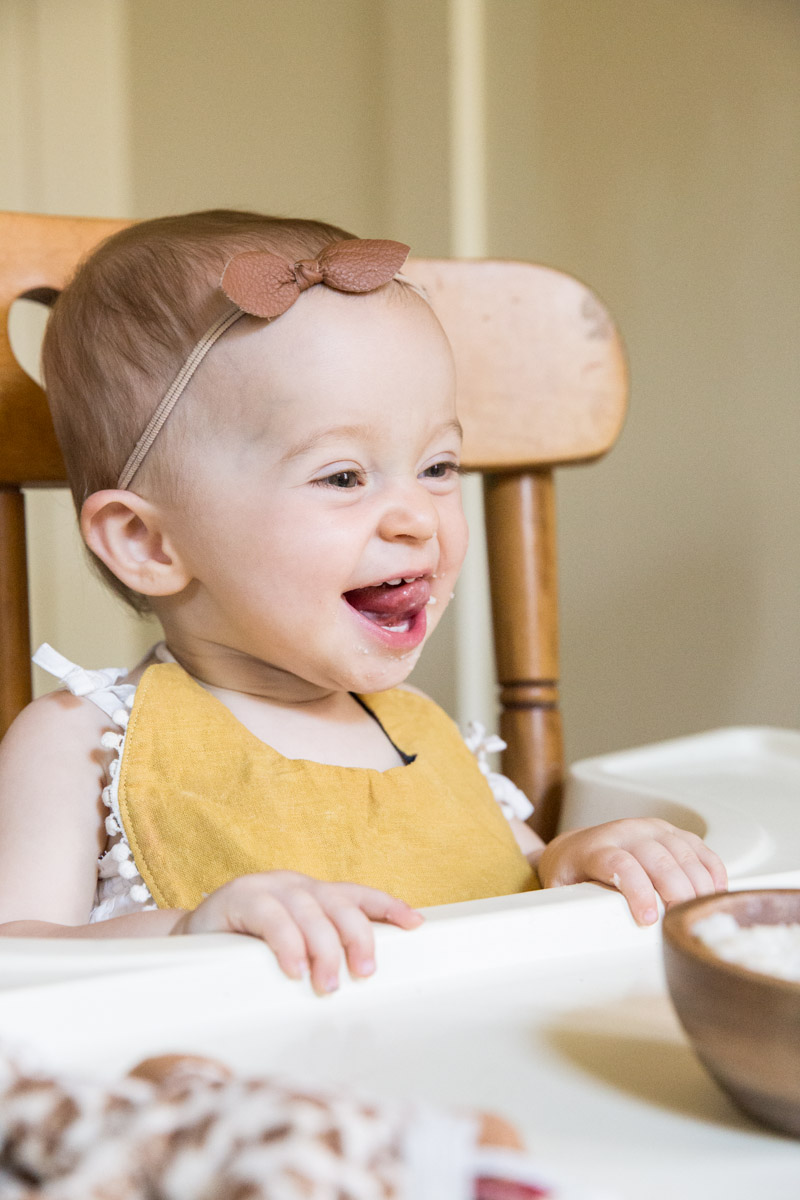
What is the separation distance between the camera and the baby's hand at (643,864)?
1.80 feet

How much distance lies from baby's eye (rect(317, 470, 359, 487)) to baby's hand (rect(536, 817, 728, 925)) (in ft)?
0.81

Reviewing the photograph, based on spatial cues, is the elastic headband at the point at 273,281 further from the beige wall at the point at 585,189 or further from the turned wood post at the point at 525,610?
the beige wall at the point at 585,189

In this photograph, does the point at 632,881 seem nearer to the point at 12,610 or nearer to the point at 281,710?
the point at 281,710

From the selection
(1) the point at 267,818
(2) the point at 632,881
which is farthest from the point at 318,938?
(1) the point at 267,818

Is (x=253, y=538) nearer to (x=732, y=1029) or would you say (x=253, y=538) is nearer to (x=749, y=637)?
(x=732, y=1029)

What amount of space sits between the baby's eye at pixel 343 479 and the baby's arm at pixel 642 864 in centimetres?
25

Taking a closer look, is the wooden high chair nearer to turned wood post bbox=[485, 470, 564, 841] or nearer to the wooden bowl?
turned wood post bbox=[485, 470, 564, 841]

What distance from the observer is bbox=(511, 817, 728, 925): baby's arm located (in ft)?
1.80

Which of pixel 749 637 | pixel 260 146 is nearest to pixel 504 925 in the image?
pixel 749 637

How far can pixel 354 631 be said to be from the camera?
2.43ft

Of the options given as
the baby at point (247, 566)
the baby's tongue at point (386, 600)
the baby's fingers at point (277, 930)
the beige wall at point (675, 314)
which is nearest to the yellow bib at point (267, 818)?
the baby at point (247, 566)

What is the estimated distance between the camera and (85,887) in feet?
2.23

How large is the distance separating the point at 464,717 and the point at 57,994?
166 centimetres

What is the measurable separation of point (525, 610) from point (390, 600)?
0.90 feet
